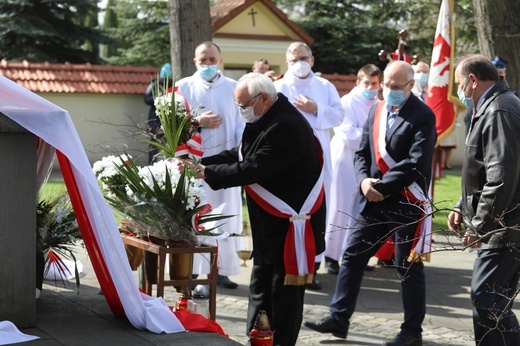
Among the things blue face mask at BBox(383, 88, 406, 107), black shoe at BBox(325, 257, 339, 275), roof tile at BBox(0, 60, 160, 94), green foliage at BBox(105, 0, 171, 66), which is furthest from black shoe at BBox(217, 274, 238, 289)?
green foliage at BBox(105, 0, 171, 66)

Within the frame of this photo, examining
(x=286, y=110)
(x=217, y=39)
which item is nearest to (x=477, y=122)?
(x=286, y=110)

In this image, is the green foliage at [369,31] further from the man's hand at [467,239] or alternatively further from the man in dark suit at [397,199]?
the man's hand at [467,239]

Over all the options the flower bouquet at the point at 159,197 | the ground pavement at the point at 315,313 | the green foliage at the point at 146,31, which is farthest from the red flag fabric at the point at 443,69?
the green foliage at the point at 146,31

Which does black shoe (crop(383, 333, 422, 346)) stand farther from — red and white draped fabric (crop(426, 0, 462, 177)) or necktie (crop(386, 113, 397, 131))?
red and white draped fabric (crop(426, 0, 462, 177))

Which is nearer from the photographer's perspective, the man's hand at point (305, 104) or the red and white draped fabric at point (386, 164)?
the red and white draped fabric at point (386, 164)

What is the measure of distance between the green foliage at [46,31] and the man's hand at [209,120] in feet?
65.9

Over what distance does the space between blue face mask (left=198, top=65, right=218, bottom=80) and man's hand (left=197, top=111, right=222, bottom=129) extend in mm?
492

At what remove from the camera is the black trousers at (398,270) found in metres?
7.24

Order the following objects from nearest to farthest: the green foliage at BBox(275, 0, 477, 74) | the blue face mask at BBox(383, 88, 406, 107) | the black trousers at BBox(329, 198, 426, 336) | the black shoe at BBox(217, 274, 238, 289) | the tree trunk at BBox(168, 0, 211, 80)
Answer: the black trousers at BBox(329, 198, 426, 336), the blue face mask at BBox(383, 88, 406, 107), the black shoe at BBox(217, 274, 238, 289), the tree trunk at BBox(168, 0, 211, 80), the green foliage at BBox(275, 0, 477, 74)

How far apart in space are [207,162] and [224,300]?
6.39 feet

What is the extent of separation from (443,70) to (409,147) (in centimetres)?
406

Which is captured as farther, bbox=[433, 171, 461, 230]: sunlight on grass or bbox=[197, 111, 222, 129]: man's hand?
bbox=[433, 171, 461, 230]: sunlight on grass

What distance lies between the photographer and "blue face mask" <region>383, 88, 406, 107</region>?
7488 mm

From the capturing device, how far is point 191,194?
6.48 m
